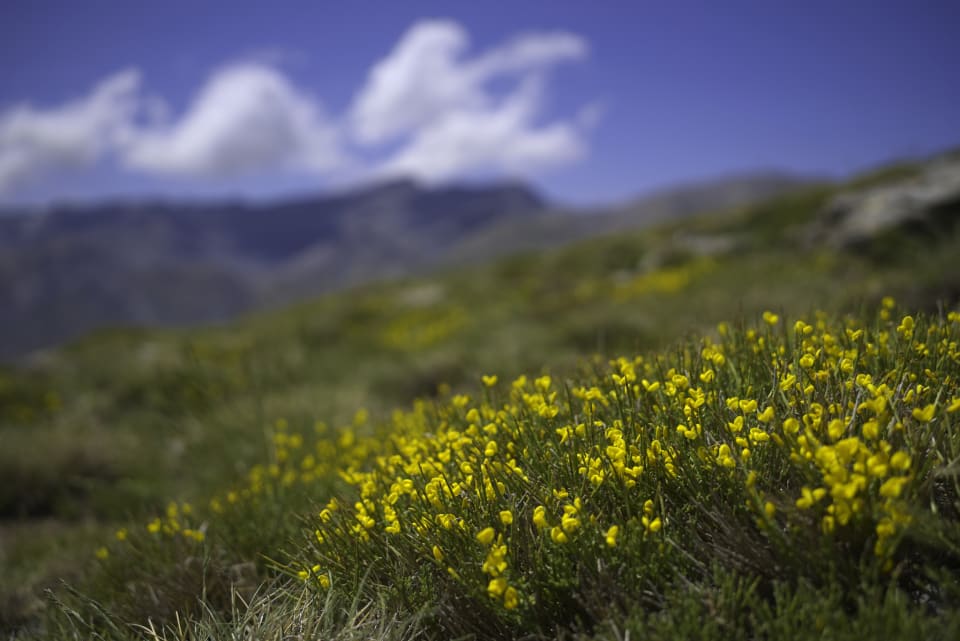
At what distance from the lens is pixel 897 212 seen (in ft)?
43.0

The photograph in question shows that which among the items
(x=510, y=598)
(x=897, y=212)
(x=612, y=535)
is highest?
(x=897, y=212)

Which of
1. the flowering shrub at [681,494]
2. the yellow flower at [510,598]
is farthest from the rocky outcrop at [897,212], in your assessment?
the yellow flower at [510,598]

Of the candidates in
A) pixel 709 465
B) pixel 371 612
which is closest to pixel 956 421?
pixel 709 465

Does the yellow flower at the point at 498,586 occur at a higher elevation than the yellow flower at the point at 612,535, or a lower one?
lower

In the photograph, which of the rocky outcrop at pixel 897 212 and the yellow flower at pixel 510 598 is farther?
the rocky outcrop at pixel 897 212

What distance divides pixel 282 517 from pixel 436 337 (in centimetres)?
818

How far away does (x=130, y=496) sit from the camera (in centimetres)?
595

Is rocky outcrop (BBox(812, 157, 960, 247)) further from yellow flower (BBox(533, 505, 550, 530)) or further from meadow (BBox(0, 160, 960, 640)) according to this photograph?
yellow flower (BBox(533, 505, 550, 530))

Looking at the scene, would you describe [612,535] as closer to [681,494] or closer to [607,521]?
[607,521]

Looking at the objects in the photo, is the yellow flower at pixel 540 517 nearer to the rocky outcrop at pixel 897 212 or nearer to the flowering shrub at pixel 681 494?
the flowering shrub at pixel 681 494

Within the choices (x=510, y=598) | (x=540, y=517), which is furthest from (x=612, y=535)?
(x=510, y=598)

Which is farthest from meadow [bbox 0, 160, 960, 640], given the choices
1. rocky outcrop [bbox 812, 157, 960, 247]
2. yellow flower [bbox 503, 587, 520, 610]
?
rocky outcrop [bbox 812, 157, 960, 247]

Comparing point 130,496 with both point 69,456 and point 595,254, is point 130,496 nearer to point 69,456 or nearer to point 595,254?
point 69,456

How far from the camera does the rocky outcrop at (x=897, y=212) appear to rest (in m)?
12.7
